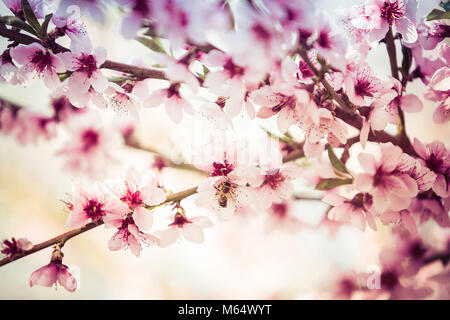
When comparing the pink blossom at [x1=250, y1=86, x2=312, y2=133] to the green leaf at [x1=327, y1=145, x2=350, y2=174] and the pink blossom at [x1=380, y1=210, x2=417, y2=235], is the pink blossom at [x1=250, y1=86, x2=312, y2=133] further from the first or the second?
the pink blossom at [x1=380, y1=210, x2=417, y2=235]

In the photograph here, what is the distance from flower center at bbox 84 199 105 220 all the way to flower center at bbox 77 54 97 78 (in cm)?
20

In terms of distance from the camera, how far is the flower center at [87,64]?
0.54 m

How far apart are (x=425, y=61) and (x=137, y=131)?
73 cm

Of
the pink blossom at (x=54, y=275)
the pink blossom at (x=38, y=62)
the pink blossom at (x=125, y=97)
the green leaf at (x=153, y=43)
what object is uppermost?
the green leaf at (x=153, y=43)

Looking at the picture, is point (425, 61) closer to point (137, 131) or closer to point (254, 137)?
point (254, 137)

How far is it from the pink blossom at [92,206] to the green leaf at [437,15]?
62 centimetres

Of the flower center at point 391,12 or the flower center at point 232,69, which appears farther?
the flower center at point 391,12

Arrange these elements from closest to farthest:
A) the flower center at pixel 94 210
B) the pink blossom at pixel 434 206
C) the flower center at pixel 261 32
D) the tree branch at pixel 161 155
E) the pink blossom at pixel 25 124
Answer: the flower center at pixel 261 32
the flower center at pixel 94 210
the pink blossom at pixel 434 206
the tree branch at pixel 161 155
the pink blossom at pixel 25 124

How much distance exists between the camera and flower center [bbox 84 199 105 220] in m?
0.55

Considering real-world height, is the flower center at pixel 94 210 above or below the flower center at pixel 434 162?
below

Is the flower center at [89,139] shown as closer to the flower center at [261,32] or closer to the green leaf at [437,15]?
the flower center at [261,32]

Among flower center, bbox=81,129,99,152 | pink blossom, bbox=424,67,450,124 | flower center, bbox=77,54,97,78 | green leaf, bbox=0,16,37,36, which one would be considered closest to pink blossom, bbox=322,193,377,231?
pink blossom, bbox=424,67,450,124

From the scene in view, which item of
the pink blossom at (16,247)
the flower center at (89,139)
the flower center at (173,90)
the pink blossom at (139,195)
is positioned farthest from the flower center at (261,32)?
the flower center at (89,139)

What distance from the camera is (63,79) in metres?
0.58
